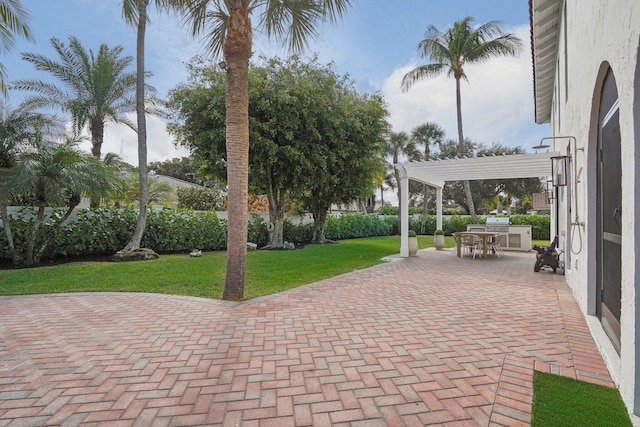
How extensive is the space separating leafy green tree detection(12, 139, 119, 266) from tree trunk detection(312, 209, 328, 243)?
32.5 feet

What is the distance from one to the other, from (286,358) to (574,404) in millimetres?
2509

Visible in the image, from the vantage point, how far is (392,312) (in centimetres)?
505

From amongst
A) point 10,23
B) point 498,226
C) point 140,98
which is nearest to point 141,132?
point 140,98

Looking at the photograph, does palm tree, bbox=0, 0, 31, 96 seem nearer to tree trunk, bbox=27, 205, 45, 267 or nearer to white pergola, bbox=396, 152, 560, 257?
tree trunk, bbox=27, 205, 45, 267

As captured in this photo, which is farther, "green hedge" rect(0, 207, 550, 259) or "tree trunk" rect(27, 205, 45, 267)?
"green hedge" rect(0, 207, 550, 259)

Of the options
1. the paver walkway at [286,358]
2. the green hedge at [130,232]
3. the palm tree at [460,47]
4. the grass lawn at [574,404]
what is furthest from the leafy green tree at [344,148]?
the grass lawn at [574,404]

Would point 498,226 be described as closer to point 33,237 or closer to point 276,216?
point 276,216

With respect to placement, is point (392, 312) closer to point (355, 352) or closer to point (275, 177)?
point (355, 352)

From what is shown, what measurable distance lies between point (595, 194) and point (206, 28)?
7.46m

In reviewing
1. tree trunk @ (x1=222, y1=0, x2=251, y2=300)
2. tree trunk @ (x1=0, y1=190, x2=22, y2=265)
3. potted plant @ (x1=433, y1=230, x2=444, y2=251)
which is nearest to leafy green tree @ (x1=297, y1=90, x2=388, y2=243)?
potted plant @ (x1=433, y1=230, x2=444, y2=251)

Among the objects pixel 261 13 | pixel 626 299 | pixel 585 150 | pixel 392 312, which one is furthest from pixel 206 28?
pixel 626 299

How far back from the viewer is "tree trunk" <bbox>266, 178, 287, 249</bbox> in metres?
14.9

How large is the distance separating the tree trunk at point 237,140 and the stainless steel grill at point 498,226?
38.9 feet

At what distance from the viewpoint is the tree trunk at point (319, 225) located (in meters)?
17.7
